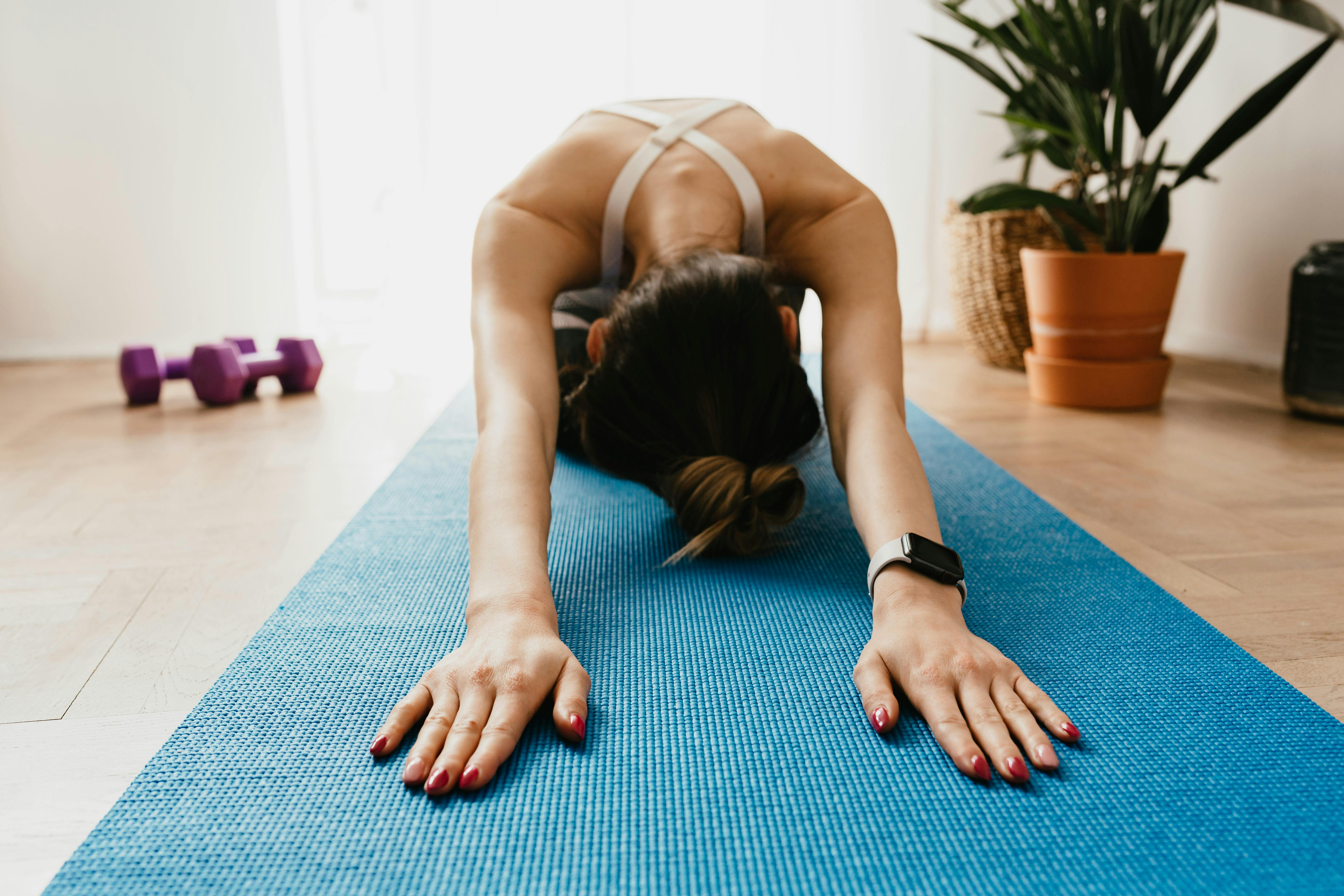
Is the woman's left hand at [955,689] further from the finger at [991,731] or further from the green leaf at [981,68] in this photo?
the green leaf at [981,68]

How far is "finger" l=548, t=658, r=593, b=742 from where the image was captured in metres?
0.85

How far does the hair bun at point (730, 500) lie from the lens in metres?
1.25

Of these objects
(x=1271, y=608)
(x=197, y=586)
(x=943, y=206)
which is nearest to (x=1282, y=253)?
(x=943, y=206)

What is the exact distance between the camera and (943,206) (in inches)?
141

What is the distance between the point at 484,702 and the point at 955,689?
0.45 m

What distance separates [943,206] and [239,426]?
2673 millimetres

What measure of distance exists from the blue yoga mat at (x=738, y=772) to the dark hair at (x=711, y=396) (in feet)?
0.37

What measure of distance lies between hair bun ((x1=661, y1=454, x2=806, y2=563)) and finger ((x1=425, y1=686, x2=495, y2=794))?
18.5 inches

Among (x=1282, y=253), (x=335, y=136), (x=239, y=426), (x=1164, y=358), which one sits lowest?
(x=239, y=426)

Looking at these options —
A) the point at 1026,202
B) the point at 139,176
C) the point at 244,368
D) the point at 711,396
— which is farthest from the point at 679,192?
the point at 139,176

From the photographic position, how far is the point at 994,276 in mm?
2857

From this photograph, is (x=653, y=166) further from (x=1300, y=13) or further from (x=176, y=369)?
(x=176, y=369)

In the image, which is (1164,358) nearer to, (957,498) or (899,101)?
(957,498)

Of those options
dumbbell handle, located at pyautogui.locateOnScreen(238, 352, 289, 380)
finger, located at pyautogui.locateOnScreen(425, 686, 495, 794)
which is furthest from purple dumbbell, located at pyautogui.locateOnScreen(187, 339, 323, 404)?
finger, located at pyautogui.locateOnScreen(425, 686, 495, 794)
